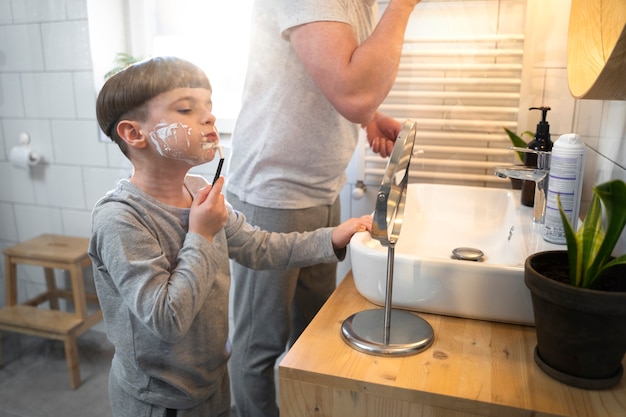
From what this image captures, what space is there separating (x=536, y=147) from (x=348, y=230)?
1.63 feet

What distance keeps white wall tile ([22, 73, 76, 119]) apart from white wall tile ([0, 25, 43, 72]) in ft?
0.10

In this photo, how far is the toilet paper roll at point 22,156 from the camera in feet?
5.52

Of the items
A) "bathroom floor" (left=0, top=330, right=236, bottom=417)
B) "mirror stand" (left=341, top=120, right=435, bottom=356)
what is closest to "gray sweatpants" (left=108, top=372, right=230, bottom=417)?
"mirror stand" (left=341, top=120, right=435, bottom=356)

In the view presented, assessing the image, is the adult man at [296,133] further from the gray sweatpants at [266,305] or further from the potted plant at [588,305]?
the potted plant at [588,305]

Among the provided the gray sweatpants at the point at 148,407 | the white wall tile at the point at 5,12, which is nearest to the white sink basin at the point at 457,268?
the gray sweatpants at the point at 148,407

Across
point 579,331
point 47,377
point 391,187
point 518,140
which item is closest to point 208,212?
point 391,187

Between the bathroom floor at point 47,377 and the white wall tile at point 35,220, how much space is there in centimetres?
34

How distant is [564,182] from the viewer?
0.99m

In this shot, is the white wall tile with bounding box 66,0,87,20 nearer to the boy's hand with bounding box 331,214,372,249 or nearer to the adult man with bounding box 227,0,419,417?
the adult man with bounding box 227,0,419,417

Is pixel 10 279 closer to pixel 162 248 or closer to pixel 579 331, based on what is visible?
pixel 162 248

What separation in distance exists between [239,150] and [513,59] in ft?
2.46

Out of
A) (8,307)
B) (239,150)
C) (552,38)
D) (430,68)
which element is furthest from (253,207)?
(8,307)

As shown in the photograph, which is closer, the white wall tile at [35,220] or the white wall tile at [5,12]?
the white wall tile at [5,12]

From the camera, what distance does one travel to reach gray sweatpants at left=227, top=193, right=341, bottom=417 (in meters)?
1.27
